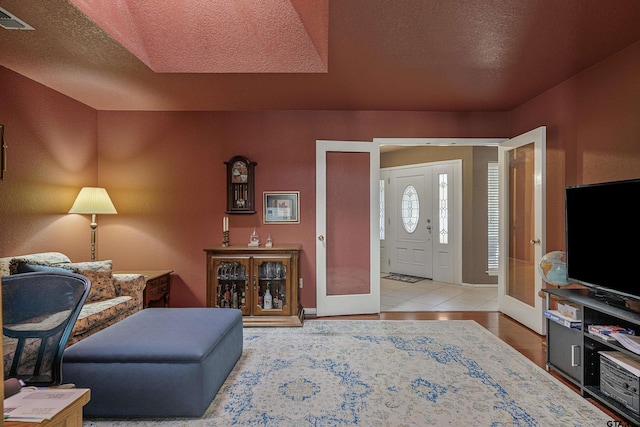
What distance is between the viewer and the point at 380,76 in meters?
3.16

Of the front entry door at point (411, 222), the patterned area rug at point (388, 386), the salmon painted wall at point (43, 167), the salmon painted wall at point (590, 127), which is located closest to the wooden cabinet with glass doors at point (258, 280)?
the patterned area rug at point (388, 386)

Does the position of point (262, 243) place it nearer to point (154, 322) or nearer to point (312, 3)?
point (154, 322)

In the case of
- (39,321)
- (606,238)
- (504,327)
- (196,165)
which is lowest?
(504,327)

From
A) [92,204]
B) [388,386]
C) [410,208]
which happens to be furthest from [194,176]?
[410,208]

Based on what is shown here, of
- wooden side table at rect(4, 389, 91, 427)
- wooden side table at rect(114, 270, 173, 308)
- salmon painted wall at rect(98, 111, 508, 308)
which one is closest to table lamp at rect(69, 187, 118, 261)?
salmon painted wall at rect(98, 111, 508, 308)

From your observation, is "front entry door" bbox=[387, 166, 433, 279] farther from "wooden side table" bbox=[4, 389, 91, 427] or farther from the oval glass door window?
"wooden side table" bbox=[4, 389, 91, 427]

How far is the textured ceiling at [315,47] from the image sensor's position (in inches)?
86.2

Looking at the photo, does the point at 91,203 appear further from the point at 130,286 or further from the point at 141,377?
the point at 141,377

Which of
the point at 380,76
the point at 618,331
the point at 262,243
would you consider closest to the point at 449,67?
the point at 380,76

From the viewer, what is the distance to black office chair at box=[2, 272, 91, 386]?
1.54 m

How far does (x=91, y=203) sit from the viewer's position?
364cm

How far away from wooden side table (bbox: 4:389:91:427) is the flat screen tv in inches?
116

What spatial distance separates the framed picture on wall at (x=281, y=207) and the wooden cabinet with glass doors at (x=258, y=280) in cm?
52

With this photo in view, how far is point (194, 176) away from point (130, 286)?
1553 mm
